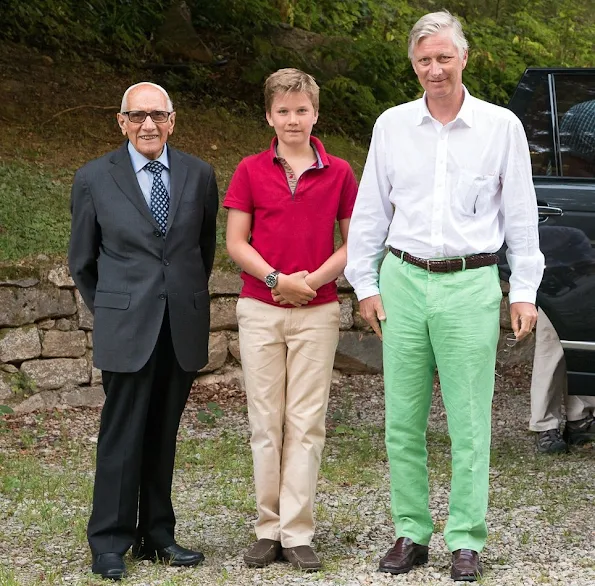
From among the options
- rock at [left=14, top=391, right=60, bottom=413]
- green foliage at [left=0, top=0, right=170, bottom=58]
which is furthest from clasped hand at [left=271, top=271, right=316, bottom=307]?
green foliage at [left=0, top=0, right=170, bottom=58]

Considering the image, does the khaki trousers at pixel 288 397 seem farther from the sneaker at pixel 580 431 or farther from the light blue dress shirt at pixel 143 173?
the sneaker at pixel 580 431

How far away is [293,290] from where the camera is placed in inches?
152

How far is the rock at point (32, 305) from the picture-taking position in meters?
6.92

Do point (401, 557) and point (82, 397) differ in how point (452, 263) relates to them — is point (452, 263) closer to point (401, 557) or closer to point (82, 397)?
point (401, 557)

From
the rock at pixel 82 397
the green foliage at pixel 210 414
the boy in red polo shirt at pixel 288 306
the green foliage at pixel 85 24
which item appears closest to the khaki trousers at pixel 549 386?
the green foliage at pixel 210 414

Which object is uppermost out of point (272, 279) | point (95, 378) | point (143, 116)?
point (143, 116)

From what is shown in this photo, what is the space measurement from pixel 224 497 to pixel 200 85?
600 centimetres

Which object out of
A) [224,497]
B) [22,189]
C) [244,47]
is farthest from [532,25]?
[224,497]

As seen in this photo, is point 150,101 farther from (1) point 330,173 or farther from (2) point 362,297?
(2) point 362,297

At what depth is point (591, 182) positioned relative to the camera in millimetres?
5086

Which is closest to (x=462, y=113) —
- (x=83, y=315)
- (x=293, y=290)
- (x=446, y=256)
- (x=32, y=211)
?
(x=446, y=256)

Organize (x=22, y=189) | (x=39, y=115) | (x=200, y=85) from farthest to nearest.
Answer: (x=200, y=85), (x=39, y=115), (x=22, y=189)

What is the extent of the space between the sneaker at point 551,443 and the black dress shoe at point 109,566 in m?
2.72

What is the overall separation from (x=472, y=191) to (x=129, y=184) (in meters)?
1.22
